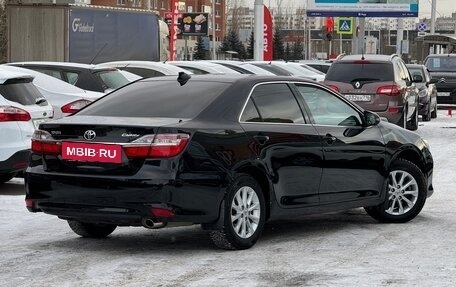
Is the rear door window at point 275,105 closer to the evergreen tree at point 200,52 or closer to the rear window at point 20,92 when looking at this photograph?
the rear window at point 20,92

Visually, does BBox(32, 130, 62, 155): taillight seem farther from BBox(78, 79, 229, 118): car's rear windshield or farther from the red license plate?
BBox(78, 79, 229, 118): car's rear windshield

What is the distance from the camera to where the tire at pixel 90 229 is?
8.30 meters

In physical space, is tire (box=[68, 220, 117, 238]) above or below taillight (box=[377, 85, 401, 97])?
below

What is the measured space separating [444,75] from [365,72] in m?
12.4

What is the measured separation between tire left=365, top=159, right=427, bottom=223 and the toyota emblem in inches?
119

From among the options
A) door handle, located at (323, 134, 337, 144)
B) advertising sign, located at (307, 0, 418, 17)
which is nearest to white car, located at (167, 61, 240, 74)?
door handle, located at (323, 134, 337, 144)

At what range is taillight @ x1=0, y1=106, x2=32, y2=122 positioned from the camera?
10.9 meters

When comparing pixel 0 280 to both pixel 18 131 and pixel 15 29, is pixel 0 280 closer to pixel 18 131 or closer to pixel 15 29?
pixel 18 131

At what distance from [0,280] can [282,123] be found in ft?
8.85

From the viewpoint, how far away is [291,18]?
159000 millimetres

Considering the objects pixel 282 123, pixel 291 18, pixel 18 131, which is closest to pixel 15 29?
pixel 18 131

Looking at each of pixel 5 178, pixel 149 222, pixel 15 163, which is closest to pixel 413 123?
pixel 5 178

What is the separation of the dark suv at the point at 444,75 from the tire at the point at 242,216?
875 inches

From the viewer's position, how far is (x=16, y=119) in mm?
11078
